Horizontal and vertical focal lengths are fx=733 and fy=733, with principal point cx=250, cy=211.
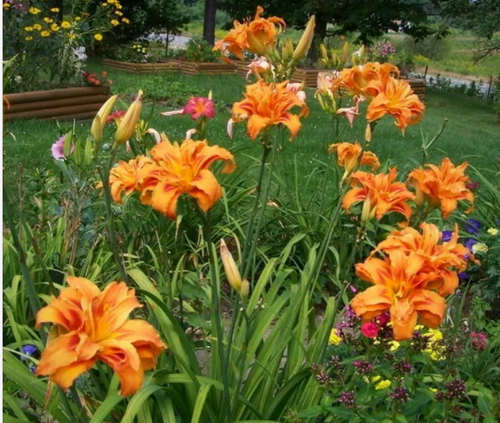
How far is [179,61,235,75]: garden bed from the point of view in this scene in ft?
49.4

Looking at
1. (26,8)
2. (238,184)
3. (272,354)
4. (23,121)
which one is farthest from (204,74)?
(272,354)

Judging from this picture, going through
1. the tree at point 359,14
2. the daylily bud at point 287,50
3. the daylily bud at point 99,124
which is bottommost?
the daylily bud at point 99,124

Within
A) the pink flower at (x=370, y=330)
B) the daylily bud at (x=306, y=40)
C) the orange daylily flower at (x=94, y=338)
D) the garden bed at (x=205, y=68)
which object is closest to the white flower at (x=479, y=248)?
the daylily bud at (x=306, y=40)

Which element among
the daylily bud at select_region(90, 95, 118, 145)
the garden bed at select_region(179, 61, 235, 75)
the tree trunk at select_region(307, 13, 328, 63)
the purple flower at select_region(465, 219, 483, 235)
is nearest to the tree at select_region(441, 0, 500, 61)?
the tree trunk at select_region(307, 13, 328, 63)

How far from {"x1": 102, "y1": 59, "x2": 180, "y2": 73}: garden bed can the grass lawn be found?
1.14 ft

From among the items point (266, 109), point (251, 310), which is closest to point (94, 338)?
point (266, 109)

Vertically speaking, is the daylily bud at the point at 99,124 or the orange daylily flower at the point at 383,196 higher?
the daylily bud at the point at 99,124

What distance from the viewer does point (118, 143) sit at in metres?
1.70

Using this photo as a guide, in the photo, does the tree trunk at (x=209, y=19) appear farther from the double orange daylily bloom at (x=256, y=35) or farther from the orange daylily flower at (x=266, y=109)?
the orange daylily flower at (x=266, y=109)

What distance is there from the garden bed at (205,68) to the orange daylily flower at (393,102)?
42.8 feet

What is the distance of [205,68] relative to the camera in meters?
15.3

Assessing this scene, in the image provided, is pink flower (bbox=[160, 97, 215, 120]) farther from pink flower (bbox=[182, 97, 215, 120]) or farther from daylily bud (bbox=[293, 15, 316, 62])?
daylily bud (bbox=[293, 15, 316, 62])

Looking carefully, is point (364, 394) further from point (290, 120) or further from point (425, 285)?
point (290, 120)

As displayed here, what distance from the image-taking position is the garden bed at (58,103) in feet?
26.1
